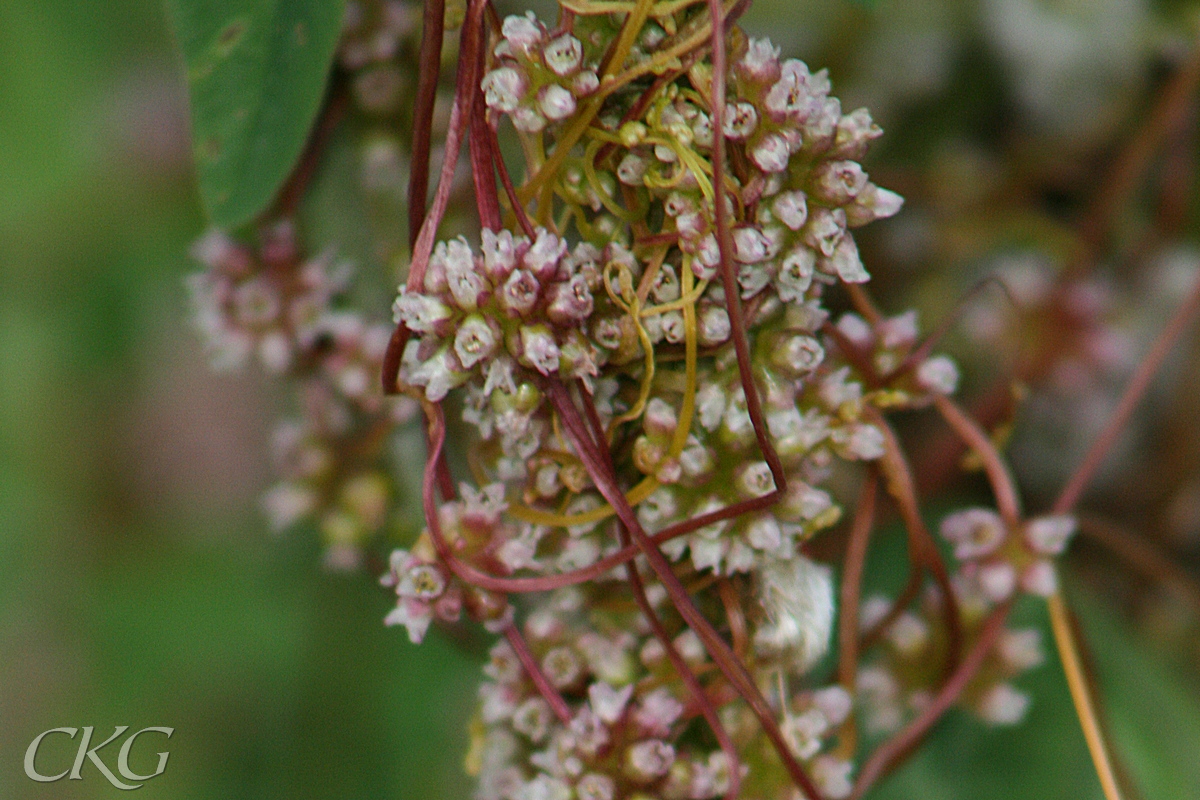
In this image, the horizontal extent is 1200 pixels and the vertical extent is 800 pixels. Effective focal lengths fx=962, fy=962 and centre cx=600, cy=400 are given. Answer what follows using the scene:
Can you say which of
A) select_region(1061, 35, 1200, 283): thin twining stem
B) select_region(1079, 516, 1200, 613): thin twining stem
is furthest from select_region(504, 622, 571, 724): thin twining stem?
select_region(1061, 35, 1200, 283): thin twining stem

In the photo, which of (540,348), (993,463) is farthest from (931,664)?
(540,348)

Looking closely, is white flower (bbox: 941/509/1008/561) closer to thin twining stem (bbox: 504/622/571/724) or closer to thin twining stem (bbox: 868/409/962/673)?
thin twining stem (bbox: 868/409/962/673)

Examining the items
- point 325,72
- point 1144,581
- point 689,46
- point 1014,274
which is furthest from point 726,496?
point 1144,581

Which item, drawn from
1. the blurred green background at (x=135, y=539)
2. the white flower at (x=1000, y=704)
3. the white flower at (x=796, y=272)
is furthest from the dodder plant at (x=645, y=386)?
the blurred green background at (x=135, y=539)

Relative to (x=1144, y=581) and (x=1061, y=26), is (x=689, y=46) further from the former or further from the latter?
(x=1144, y=581)

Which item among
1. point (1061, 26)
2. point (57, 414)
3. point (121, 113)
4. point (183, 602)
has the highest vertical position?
point (121, 113)

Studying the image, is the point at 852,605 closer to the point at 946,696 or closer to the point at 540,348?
the point at 946,696
